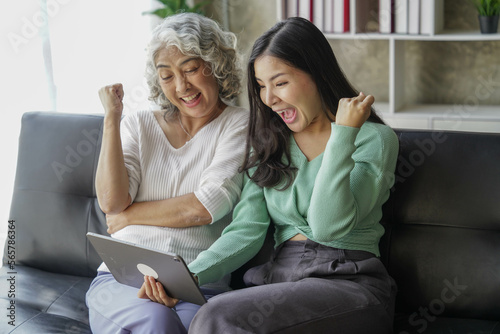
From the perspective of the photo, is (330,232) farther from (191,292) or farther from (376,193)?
(191,292)

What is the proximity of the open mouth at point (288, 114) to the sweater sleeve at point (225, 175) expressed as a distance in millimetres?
183

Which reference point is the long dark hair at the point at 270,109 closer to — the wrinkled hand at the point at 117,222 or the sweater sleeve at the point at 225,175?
the sweater sleeve at the point at 225,175

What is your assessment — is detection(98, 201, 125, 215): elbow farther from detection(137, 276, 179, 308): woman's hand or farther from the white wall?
the white wall

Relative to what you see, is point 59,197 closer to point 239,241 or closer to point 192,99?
point 192,99

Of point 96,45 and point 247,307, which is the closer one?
point 247,307

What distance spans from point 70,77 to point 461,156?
2.04 m

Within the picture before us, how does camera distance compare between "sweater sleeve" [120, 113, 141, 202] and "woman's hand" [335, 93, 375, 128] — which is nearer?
"woman's hand" [335, 93, 375, 128]

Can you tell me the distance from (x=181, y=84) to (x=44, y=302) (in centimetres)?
80

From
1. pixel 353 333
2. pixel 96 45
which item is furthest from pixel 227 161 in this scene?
pixel 96 45

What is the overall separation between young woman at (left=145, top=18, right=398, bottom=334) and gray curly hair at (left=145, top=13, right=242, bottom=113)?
0.18 metres

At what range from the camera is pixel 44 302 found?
1994 millimetres

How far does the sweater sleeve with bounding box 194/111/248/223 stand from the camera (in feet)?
6.00

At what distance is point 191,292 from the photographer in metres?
1.58

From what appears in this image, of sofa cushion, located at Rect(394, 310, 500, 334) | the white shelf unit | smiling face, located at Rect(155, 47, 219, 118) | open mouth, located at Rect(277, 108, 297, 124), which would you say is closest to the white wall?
the white shelf unit
